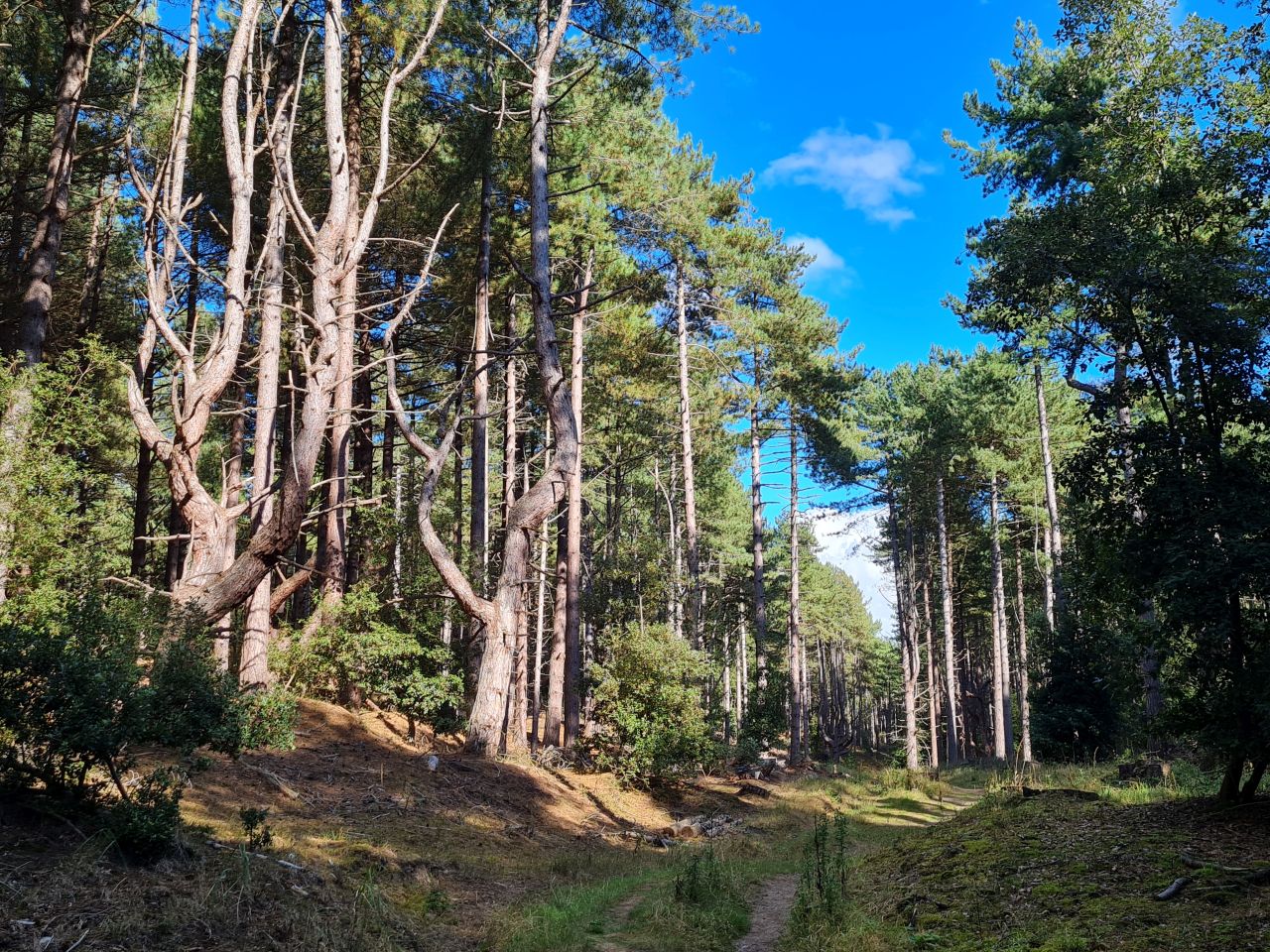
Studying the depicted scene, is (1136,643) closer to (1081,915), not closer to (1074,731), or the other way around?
(1081,915)

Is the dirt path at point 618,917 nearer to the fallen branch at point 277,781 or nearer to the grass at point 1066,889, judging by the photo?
the grass at point 1066,889

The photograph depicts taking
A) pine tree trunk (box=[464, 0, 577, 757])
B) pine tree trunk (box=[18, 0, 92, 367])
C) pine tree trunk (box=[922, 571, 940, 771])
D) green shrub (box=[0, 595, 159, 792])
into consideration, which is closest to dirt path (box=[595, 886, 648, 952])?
green shrub (box=[0, 595, 159, 792])

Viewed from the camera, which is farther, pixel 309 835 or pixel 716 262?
pixel 716 262

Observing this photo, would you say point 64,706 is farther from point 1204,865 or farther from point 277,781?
point 1204,865

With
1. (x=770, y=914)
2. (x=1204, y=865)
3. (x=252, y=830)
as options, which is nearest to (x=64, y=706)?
(x=252, y=830)

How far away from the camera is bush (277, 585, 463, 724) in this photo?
12.8 meters

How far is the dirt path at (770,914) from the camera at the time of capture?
7076 mm

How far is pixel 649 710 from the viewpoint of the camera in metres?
16.6

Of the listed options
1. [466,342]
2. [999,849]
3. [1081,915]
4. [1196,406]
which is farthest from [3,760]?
[466,342]

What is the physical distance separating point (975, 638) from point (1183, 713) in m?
44.7

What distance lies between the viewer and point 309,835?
292 inches

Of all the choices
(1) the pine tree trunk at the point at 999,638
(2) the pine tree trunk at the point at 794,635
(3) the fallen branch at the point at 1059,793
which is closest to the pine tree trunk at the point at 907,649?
(1) the pine tree trunk at the point at 999,638

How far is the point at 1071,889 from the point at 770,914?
10.3ft

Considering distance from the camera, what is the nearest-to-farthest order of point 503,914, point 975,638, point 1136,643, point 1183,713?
point 503,914, point 1183,713, point 1136,643, point 975,638
